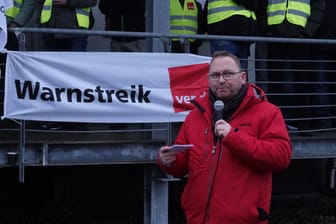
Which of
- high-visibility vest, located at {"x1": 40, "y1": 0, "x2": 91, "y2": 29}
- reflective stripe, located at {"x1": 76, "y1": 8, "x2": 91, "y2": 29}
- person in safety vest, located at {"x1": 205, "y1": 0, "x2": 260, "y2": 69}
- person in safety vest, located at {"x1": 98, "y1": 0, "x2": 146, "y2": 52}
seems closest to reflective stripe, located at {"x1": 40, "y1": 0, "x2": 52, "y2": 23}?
high-visibility vest, located at {"x1": 40, "y1": 0, "x2": 91, "y2": 29}

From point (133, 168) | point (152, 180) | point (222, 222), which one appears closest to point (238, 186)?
point (222, 222)

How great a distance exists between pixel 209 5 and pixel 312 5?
116 cm

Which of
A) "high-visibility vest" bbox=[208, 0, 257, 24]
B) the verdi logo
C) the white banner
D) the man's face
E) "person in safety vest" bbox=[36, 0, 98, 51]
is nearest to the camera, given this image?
the man's face

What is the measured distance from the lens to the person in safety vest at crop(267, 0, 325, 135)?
676 cm

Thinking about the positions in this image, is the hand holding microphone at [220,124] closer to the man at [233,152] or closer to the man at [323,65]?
the man at [233,152]

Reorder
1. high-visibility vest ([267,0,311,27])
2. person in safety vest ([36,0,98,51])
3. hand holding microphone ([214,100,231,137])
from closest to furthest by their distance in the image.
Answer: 1. hand holding microphone ([214,100,231,137])
2. person in safety vest ([36,0,98,51])
3. high-visibility vest ([267,0,311,27])

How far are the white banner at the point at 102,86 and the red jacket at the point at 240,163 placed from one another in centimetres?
250

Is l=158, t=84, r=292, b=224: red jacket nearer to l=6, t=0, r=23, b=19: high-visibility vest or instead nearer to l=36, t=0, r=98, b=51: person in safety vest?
l=36, t=0, r=98, b=51: person in safety vest

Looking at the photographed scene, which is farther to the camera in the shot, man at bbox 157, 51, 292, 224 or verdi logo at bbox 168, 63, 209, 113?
verdi logo at bbox 168, 63, 209, 113

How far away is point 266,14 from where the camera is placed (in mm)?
6949

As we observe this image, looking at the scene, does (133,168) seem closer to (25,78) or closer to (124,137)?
(124,137)

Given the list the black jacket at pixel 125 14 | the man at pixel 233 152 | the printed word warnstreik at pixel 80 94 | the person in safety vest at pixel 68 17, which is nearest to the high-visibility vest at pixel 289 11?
the black jacket at pixel 125 14

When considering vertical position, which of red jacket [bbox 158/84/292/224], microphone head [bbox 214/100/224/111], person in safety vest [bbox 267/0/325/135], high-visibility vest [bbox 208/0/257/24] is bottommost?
red jacket [bbox 158/84/292/224]

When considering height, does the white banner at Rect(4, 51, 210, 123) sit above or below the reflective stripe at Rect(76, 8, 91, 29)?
below
